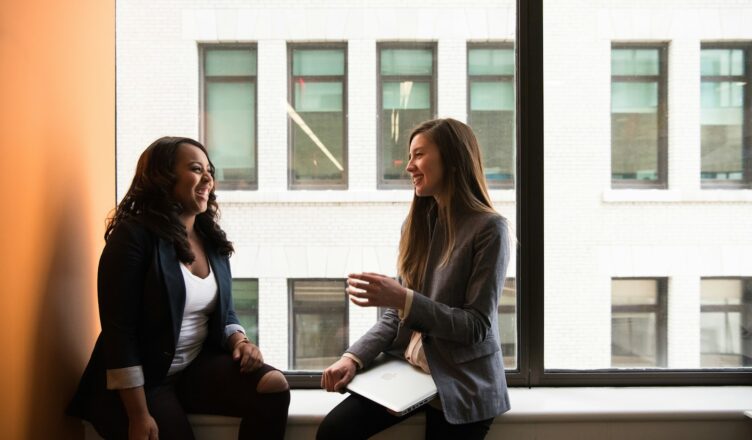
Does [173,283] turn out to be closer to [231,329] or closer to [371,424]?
[231,329]

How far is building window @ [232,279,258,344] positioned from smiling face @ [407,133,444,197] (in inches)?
36.9

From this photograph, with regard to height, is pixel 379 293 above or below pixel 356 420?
above

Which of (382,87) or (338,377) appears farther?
(382,87)

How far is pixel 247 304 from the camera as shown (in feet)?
7.43

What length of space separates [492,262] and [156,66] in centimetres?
164

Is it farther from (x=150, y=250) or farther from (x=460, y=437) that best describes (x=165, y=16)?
(x=460, y=437)

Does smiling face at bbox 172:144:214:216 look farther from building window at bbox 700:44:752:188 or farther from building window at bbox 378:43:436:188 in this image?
building window at bbox 700:44:752:188

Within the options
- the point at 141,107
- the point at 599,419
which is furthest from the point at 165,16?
the point at 599,419

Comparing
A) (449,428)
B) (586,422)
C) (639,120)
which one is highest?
(639,120)

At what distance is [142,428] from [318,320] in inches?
35.5

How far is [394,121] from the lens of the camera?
2266 mm

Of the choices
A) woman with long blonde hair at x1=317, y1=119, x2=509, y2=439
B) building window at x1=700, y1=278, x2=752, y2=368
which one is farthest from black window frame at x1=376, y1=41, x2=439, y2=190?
building window at x1=700, y1=278, x2=752, y2=368

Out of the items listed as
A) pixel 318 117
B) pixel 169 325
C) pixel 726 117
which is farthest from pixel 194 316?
pixel 726 117

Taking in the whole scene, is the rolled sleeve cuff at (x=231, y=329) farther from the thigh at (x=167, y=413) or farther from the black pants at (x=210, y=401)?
the thigh at (x=167, y=413)
